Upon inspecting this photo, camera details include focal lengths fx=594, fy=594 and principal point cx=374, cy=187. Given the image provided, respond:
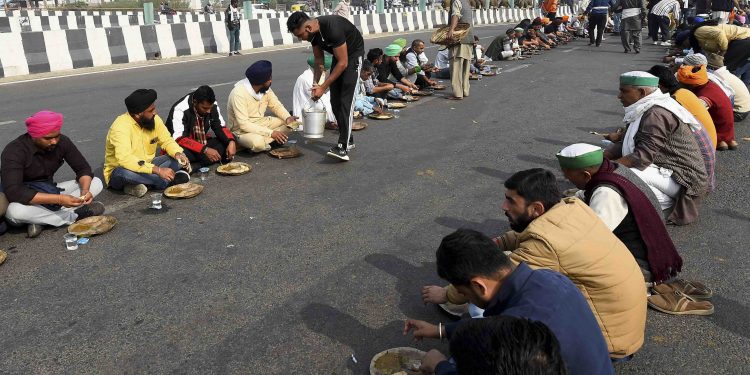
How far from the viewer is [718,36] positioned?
950 cm

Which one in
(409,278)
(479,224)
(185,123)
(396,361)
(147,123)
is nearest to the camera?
(396,361)

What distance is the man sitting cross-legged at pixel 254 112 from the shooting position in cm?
687

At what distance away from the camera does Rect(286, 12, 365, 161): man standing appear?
6.34 metres

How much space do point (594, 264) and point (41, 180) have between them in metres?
4.43

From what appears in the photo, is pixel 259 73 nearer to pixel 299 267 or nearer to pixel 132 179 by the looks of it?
pixel 132 179

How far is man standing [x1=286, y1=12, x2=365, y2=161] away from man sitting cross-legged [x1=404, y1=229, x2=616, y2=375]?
4.24m

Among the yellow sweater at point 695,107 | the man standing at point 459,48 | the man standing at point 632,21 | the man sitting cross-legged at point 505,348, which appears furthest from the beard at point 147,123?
the man standing at point 632,21

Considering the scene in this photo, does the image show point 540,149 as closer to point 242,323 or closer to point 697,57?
point 697,57

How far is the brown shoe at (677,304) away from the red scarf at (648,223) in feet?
0.33

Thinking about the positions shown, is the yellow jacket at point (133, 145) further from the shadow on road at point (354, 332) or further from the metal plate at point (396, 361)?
the metal plate at point (396, 361)

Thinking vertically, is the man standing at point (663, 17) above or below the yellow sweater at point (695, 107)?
above

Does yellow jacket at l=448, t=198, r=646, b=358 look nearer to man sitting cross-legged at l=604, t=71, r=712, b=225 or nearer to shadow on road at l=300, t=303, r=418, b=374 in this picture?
shadow on road at l=300, t=303, r=418, b=374

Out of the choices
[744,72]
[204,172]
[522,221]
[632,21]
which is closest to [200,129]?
[204,172]

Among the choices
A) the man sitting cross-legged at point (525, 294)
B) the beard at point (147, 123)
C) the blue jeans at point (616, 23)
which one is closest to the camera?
the man sitting cross-legged at point (525, 294)
